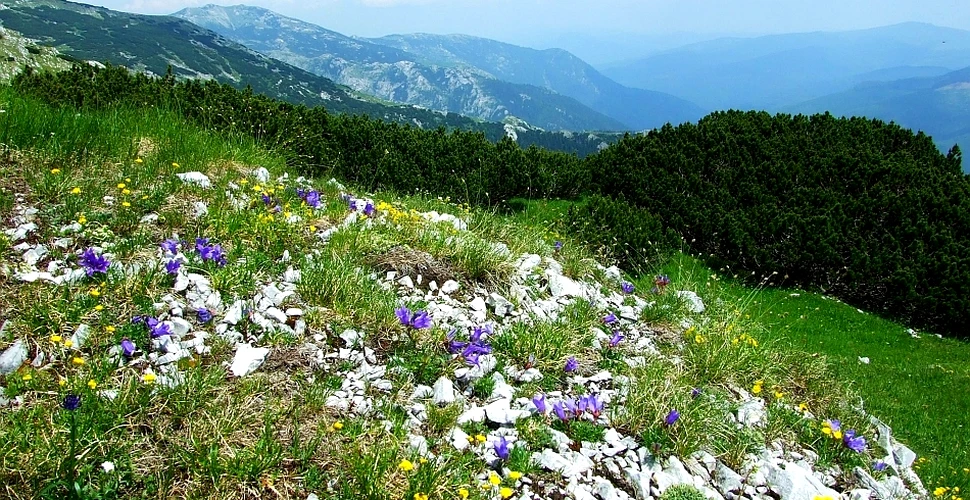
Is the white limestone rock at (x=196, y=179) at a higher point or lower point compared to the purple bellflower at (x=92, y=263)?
higher

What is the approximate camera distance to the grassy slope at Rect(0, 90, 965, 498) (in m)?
3.39

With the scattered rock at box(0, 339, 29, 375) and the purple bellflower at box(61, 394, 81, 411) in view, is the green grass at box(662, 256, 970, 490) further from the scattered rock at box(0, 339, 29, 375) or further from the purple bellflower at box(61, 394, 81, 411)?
the scattered rock at box(0, 339, 29, 375)

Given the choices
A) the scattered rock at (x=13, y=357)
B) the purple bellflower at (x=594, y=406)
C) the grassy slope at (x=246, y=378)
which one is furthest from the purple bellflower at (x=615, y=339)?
the scattered rock at (x=13, y=357)

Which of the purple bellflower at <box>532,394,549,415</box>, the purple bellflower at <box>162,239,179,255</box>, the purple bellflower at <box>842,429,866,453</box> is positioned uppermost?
the purple bellflower at <box>162,239,179,255</box>

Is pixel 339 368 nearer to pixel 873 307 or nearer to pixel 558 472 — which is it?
pixel 558 472

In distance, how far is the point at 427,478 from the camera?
353 centimetres

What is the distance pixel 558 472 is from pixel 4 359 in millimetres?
3913

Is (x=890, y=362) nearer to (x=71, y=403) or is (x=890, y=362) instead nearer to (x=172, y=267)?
(x=172, y=267)

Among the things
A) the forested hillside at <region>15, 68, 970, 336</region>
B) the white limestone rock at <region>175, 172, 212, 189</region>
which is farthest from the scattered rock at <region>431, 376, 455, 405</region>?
the forested hillside at <region>15, 68, 970, 336</region>

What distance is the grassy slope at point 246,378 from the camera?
3.39 meters

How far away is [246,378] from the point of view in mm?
4211

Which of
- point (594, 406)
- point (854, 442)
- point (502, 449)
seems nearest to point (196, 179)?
point (502, 449)

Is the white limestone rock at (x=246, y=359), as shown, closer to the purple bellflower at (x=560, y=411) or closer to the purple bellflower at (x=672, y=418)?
the purple bellflower at (x=560, y=411)

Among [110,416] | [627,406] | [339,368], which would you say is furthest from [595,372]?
[110,416]
